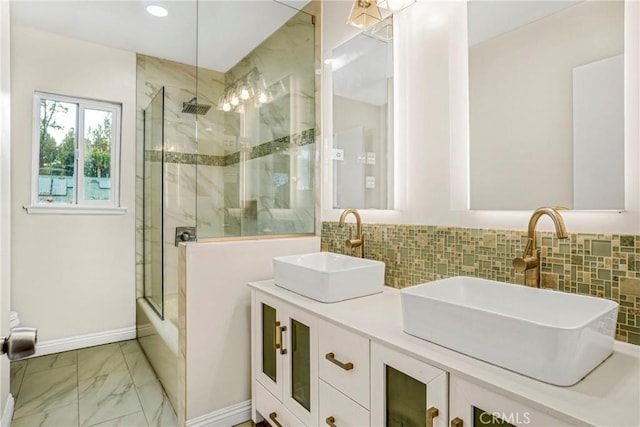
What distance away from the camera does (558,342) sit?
0.73 m

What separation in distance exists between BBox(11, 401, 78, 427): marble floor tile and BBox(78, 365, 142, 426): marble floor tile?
4cm

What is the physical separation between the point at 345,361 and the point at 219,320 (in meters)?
0.88

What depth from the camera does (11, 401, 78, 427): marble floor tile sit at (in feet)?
6.01

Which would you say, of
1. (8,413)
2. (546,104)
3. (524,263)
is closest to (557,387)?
(524,263)

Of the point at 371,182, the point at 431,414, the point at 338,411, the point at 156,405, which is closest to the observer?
the point at 431,414

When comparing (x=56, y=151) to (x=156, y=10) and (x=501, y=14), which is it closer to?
(x=156, y=10)

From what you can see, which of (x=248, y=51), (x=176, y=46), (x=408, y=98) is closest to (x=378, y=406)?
(x=408, y=98)

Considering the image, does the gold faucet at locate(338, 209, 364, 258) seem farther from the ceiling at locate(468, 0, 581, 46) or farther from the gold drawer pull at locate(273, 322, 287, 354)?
the ceiling at locate(468, 0, 581, 46)

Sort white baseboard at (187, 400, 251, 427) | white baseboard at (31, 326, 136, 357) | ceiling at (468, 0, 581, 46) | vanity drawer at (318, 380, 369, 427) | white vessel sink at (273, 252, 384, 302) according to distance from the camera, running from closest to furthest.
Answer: vanity drawer at (318, 380, 369, 427) → ceiling at (468, 0, 581, 46) → white vessel sink at (273, 252, 384, 302) → white baseboard at (187, 400, 251, 427) → white baseboard at (31, 326, 136, 357)

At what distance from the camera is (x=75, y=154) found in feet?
9.25

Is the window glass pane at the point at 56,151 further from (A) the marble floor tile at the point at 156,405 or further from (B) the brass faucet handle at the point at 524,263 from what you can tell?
(B) the brass faucet handle at the point at 524,263

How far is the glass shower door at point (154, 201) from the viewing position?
271 cm

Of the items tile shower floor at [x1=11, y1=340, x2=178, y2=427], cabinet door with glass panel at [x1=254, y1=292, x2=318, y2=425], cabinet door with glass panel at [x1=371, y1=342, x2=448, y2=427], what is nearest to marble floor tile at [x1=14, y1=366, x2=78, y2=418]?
tile shower floor at [x1=11, y1=340, x2=178, y2=427]

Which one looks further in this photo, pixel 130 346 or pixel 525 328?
pixel 130 346
